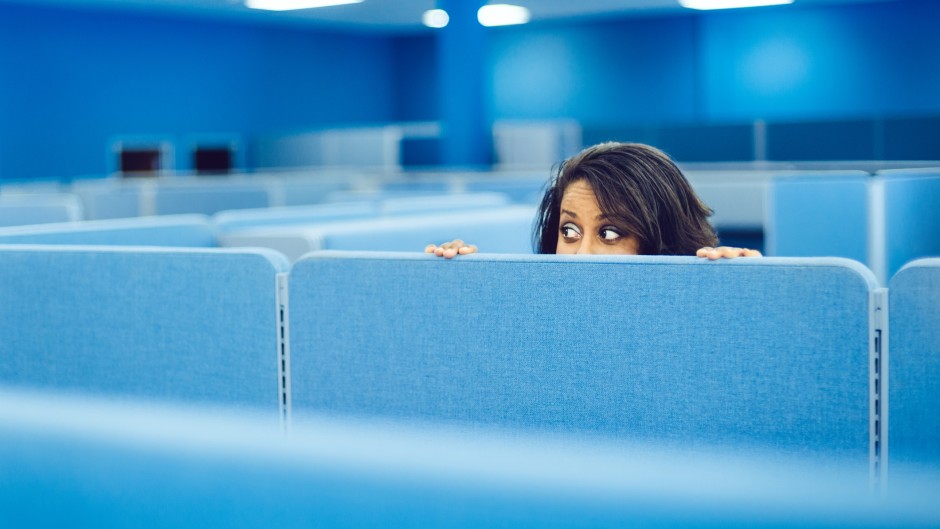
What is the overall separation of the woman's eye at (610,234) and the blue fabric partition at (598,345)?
0.59 metres

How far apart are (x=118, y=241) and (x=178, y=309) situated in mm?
970

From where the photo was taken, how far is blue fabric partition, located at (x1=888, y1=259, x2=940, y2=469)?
4.14ft

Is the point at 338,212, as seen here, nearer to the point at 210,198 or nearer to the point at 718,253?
the point at 718,253

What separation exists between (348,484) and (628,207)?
175cm

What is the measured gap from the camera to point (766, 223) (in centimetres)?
436

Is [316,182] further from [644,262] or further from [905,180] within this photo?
[644,262]

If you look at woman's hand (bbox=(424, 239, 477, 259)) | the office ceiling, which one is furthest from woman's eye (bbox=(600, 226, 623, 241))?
the office ceiling

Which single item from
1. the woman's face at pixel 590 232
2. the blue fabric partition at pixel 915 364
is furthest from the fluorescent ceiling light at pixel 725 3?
the blue fabric partition at pixel 915 364

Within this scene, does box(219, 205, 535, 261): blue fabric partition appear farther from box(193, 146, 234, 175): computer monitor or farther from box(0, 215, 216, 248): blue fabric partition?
box(193, 146, 234, 175): computer monitor

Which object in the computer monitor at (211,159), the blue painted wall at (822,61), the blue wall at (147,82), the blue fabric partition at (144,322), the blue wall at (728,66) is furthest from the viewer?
the blue wall at (728,66)

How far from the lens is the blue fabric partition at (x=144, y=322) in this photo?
68.4 inches

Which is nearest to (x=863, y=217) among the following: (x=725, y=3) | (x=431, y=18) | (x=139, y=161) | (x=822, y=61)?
(x=725, y=3)

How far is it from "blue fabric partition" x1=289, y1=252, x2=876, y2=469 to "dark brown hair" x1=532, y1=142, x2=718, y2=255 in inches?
24.1

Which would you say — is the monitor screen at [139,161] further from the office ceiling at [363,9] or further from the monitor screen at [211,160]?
the monitor screen at [211,160]
